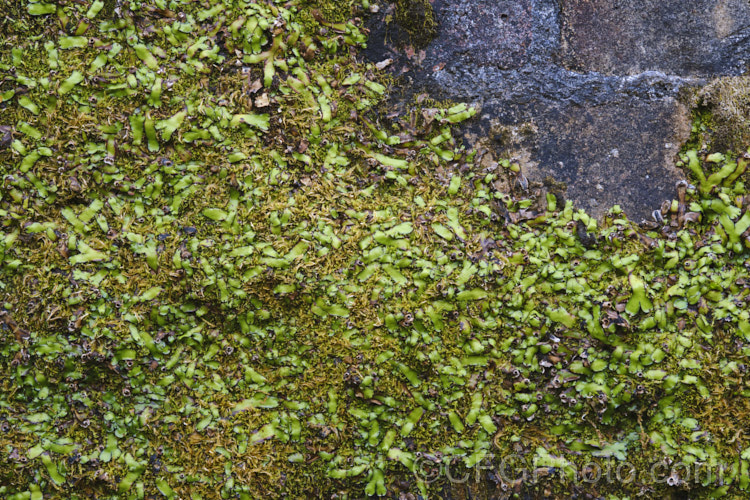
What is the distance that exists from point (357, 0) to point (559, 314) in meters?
2.04

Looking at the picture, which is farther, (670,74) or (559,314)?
(670,74)

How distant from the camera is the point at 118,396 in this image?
2650 millimetres

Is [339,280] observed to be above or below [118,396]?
above

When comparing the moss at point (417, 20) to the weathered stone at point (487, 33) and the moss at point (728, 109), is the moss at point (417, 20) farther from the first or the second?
the moss at point (728, 109)

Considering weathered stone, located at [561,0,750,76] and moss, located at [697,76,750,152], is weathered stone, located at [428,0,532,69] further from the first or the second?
moss, located at [697,76,750,152]

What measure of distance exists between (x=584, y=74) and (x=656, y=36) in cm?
46

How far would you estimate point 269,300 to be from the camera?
2.66 metres

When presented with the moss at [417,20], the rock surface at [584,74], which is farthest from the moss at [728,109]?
the moss at [417,20]

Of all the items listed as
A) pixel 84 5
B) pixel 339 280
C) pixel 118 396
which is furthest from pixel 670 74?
pixel 118 396

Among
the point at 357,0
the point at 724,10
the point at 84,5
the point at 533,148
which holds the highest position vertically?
the point at 724,10

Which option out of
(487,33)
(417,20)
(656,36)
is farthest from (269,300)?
(656,36)

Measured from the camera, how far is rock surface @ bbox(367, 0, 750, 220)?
2.73 m

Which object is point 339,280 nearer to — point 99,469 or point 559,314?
point 559,314

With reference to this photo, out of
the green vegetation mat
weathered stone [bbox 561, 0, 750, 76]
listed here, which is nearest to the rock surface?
weathered stone [bbox 561, 0, 750, 76]
